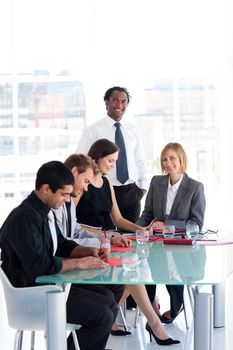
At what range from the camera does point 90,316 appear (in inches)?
143

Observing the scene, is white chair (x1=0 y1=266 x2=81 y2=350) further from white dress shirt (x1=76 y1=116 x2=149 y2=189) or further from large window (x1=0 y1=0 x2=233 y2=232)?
large window (x1=0 y1=0 x2=233 y2=232)

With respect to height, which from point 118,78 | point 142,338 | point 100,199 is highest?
point 118,78

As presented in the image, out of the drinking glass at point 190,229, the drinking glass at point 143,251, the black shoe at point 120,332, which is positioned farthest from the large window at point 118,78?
the drinking glass at point 143,251

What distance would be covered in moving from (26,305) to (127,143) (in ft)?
8.76

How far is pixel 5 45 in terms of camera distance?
9188 mm

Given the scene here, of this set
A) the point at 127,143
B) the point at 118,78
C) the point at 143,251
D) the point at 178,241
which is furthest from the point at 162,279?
the point at 118,78

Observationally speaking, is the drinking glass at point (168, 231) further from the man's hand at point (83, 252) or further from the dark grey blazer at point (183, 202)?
the man's hand at point (83, 252)

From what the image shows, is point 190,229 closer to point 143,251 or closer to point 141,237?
point 141,237

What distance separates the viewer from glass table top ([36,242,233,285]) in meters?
3.31

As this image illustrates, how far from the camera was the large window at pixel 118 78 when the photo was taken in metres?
9.02

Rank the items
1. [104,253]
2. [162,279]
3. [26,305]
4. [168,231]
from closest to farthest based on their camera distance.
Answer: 1. [162,279]
2. [26,305]
3. [104,253]
4. [168,231]

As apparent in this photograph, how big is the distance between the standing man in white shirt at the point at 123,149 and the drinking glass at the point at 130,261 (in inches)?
72.8

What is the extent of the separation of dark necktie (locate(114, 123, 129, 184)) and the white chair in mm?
2288

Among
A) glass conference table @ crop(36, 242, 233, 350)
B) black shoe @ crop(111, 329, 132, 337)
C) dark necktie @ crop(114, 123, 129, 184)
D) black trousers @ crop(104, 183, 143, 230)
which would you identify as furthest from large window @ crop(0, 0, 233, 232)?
glass conference table @ crop(36, 242, 233, 350)
